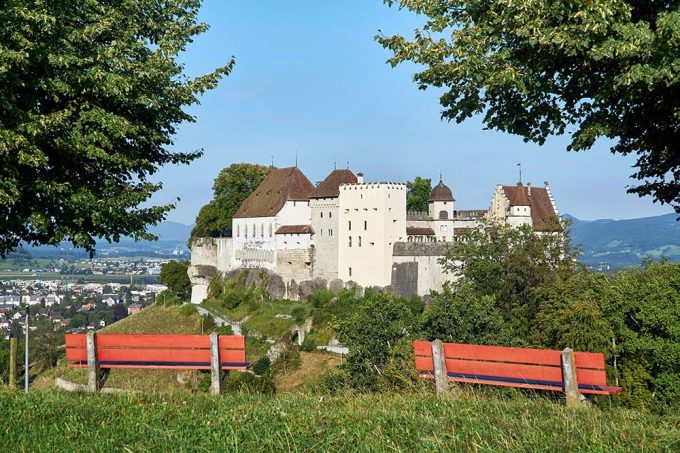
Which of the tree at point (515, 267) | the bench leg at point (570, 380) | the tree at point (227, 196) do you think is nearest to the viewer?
the bench leg at point (570, 380)

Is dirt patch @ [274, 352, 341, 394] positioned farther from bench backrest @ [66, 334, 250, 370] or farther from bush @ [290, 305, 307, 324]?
bench backrest @ [66, 334, 250, 370]

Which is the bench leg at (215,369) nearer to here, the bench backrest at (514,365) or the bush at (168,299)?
the bench backrest at (514,365)

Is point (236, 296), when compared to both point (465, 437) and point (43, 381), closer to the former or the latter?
point (43, 381)

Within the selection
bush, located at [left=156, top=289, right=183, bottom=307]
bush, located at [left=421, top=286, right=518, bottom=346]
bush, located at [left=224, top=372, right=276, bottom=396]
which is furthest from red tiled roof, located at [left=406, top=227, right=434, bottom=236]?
bush, located at [left=421, top=286, right=518, bottom=346]

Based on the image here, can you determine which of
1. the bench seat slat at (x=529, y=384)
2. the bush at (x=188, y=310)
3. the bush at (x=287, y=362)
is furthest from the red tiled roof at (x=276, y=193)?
the bench seat slat at (x=529, y=384)

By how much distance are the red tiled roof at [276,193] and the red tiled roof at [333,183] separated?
211 centimetres

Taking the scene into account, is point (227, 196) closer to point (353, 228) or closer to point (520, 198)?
point (353, 228)

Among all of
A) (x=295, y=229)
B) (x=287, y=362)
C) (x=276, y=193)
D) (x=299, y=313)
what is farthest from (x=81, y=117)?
(x=276, y=193)

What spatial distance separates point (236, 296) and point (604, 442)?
56.1 meters

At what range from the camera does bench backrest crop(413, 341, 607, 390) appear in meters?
10.1

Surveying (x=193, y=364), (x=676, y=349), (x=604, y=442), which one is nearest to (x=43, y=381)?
(x=676, y=349)

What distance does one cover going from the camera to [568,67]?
39.8ft

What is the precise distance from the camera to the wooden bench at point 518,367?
9922 millimetres

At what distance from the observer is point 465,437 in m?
7.82
